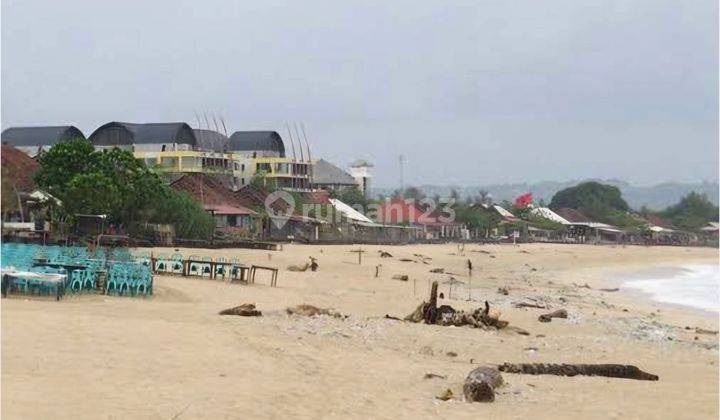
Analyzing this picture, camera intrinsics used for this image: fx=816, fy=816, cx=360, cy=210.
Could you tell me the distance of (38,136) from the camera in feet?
265

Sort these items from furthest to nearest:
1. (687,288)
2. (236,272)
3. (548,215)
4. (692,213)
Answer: (692,213) < (548,215) < (687,288) < (236,272)

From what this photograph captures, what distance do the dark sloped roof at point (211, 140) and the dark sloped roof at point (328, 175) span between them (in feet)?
43.6

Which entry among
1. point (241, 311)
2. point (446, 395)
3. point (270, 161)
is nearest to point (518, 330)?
point (241, 311)

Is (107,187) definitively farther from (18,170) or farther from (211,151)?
(211,151)

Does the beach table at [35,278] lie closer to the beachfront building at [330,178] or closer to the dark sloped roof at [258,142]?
the dark sloped roof at [258,142]

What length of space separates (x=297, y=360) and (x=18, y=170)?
86.6 feet

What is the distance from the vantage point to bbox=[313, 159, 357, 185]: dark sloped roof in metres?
103

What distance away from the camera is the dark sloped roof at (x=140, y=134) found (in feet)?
264

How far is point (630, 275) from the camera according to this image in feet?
168

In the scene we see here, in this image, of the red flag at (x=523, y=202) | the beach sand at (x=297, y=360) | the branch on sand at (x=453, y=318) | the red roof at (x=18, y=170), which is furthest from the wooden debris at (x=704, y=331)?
the red flag at (x=523, y=202)

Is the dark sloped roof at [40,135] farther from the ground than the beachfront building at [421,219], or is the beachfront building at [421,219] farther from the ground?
the dark sloped roof at [40,135]

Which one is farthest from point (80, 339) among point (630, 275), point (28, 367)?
point (630, 275)

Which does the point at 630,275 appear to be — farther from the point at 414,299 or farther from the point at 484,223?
the point at 484,223

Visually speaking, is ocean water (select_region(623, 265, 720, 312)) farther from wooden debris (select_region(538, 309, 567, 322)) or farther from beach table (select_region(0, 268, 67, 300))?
beach table (select_region(0, 268, 67, 300))
